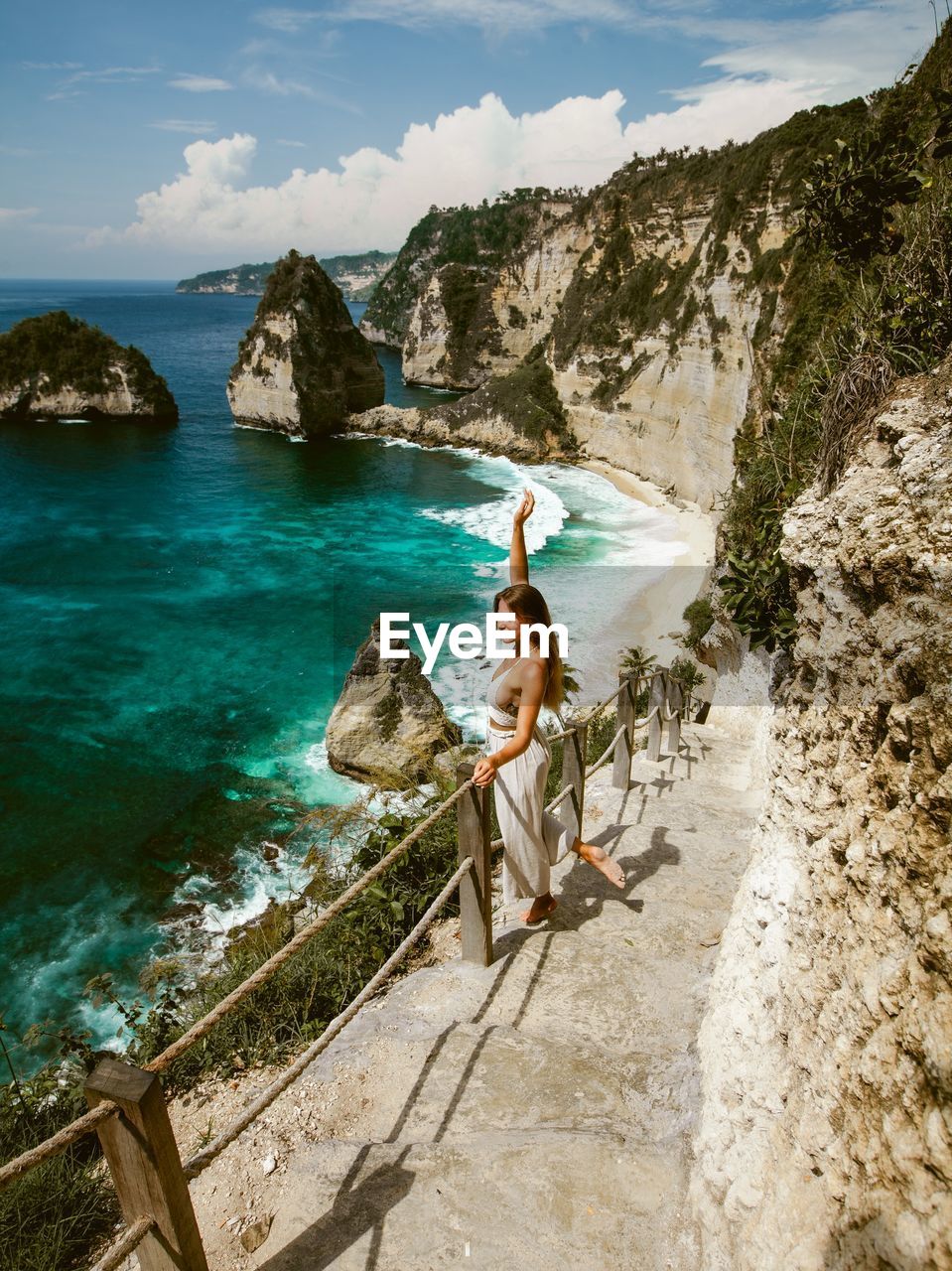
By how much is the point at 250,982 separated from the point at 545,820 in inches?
86.3

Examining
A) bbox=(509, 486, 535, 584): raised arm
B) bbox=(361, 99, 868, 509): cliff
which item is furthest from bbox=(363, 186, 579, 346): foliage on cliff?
bbox=(509, 486, 535, 584): raised arm

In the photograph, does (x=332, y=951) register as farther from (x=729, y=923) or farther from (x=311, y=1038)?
(x=729, y=923)

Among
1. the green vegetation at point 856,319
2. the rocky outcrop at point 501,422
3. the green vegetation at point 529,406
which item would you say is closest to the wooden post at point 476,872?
the green vegetation at point 856,319

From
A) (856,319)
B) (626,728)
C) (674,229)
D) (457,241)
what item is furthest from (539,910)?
(457,241)

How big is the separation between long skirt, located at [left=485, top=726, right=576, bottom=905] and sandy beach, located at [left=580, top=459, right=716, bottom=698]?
13.4m

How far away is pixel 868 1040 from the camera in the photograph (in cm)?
209

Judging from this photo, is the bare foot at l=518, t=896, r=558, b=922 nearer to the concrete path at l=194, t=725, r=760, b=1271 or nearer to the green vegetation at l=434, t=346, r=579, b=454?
the concrete path at l=194, t=725, r=760, b=1271

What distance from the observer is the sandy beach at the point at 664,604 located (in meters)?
21.4

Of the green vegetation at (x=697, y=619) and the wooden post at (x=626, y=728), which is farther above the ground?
the wooden post at (x=626, y=728)

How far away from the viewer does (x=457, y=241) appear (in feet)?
299

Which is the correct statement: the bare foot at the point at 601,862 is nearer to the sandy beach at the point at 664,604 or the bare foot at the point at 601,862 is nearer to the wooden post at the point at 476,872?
the wooden post at the point at 476,872

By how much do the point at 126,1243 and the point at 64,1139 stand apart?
434mm

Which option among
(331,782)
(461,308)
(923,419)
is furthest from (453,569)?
(461,308)

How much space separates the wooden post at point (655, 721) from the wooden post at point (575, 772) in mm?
2602
